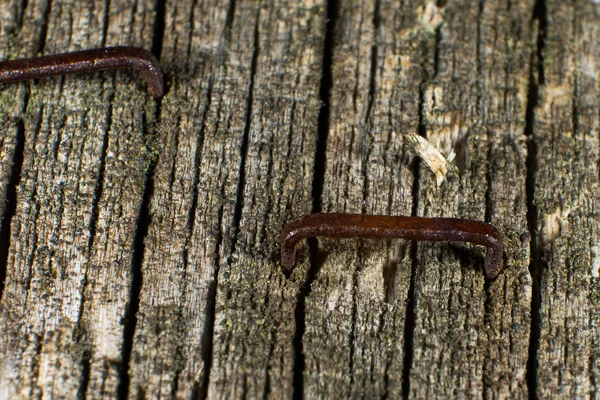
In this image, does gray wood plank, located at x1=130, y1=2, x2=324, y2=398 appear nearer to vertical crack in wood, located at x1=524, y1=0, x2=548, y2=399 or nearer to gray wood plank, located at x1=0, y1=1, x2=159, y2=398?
gray wood plank, located at x1=0, y1=1, x2=159, y2=398

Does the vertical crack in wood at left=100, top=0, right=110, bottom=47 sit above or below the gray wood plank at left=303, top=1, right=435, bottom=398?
above

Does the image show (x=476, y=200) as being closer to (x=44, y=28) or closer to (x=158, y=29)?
(x=158, y=29)

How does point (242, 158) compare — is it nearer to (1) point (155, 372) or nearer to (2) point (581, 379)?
(1) point (155, 372)

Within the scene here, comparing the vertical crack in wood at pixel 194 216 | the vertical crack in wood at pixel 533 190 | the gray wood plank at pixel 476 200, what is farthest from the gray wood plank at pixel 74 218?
the vertical crack in wood at pixel 533 190

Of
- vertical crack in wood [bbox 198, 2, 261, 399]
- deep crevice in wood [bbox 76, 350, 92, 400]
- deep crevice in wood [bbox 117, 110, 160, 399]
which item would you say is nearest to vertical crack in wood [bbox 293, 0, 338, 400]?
vertical crack in wood [bbox 198, 2, 261, 399]

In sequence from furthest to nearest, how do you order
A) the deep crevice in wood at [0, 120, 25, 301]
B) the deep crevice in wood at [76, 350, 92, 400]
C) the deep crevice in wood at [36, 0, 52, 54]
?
1. the deep crevice in wood at [36, 0, 52, 54]
2. the deep crevice in wood at [0, 120, 25, 301]
3. the deep crevice in wood at [76, 350, 92, 400]

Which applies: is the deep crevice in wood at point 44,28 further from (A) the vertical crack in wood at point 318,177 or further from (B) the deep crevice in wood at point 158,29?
(A) the vertical crack in wood at point 318,177

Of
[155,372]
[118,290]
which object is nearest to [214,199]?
[118,290]

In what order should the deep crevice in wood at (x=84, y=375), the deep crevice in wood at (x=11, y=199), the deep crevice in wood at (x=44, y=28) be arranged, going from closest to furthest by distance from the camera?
1. the deep crevice in wood at (x=84, y=375)
2. the deep crevice in wood at (x=11, y=199)
3. the deep crevice in wood at (x=44, y=28)
